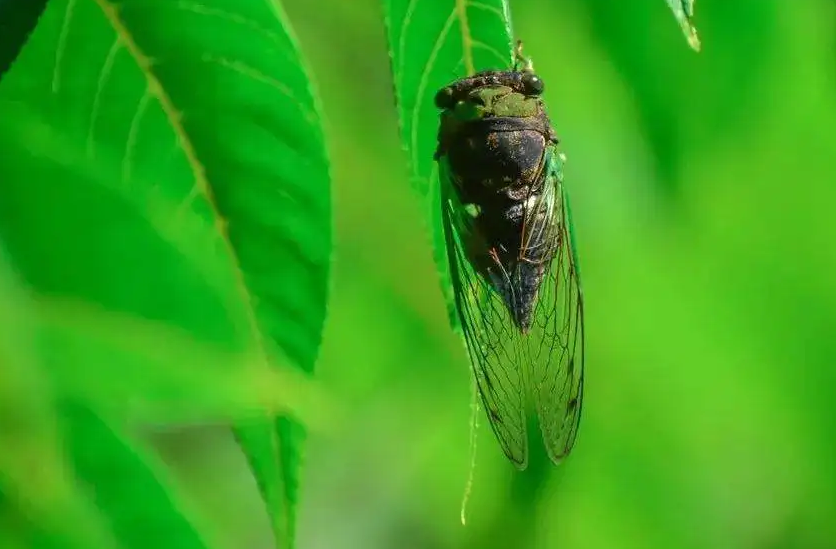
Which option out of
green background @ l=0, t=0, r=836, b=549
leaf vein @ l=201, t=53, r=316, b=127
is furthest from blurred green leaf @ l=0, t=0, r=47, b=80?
green background @ l=0, t=0, r=836, b=549

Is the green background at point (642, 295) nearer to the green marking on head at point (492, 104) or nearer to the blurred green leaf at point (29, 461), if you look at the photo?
the green marking on head at point (492, 104)

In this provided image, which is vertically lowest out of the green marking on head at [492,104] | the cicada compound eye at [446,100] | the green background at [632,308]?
the green background at [632,308]

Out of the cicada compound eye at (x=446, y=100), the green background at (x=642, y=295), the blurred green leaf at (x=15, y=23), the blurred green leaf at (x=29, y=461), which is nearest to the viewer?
the blurred green leaf at (x=15, y=23)

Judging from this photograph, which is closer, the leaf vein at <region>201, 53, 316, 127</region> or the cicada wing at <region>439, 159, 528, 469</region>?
the leaf vein at <region>201, 53, 316, 127</region>

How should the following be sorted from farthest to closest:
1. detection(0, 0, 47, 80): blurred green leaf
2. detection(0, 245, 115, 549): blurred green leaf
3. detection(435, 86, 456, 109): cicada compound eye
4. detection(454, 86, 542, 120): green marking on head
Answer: detection(454, 86, 542, 120): green marking on head < detection(435, 86, 456, 109): cicada compound eye < detection(0, 245, 115, 549): blurred green leaf < detection(0, 0, 47, 80): blurred green leaf

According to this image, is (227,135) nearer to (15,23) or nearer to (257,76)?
(257,76)

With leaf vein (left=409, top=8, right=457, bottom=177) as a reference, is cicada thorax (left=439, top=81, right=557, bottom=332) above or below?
below

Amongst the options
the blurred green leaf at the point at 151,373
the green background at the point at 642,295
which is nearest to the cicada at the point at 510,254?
the blurred green leaf at the point at 151,373

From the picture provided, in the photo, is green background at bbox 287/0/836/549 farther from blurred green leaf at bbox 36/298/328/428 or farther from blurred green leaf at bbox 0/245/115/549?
blurred green leaf at bbox 0/245/115/549

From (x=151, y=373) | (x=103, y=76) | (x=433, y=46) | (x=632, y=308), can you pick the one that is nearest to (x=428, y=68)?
(x=433, y=46)
